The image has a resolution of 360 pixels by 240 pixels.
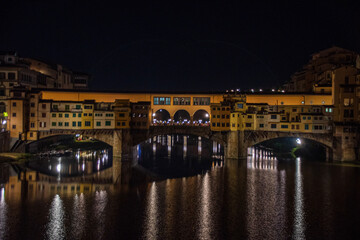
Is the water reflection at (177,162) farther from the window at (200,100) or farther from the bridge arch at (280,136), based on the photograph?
the window at (200,100)

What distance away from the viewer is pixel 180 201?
29.5 meters

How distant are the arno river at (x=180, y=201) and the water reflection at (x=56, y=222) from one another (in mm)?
67

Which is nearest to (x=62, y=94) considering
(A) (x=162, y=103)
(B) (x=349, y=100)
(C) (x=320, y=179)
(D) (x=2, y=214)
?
(A) (x=162, y=103)

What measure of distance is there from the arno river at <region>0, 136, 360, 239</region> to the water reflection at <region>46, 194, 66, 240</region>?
0.22 feet

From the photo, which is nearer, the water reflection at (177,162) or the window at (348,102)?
the water reflection at (177,162)

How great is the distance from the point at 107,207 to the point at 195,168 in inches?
792

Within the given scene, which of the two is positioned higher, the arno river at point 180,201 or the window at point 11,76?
the window at point 11,76

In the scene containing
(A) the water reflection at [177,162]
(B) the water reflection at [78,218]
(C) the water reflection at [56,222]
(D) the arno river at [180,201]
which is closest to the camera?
(C) the water reflection at [56,222]

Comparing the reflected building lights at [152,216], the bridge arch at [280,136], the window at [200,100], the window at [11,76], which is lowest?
the reflected building lights at [152,216]

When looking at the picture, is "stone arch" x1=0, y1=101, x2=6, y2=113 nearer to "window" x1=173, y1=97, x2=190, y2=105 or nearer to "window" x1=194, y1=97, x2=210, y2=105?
Result: "window" x1=173, y1=97, x2=190, y2=105

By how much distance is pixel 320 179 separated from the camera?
37250 millimetres

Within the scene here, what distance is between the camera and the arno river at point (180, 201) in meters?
22.7

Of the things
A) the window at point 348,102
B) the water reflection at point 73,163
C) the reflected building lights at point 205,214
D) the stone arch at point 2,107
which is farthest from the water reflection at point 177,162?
the stone arch at point 2,107

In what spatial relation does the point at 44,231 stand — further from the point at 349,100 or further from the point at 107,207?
the point at 349,100
